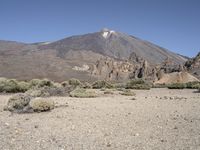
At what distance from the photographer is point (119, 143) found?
31.3 ft

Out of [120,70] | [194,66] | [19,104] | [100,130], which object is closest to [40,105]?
[19,104]

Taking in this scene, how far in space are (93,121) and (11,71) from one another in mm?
99271

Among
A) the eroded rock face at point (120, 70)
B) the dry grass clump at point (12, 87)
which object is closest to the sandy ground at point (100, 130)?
the dry grass clump at point (12, 87)

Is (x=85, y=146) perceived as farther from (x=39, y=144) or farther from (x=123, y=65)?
(x=123, y=65)

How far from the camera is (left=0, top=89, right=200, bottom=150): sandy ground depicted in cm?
941

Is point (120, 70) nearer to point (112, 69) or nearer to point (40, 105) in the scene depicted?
point (112, 69)

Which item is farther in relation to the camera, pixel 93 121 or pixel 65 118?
pixel 65 118

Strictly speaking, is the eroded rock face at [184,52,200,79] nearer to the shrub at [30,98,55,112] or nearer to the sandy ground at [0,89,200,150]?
the shrub at [30,98,55,112]

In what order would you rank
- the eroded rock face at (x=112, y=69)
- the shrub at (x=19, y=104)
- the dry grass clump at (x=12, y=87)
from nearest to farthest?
the shrub at (x=19, y=104) < the dry grass clump at (x=12, y=87) < the eroded rock face at (x=112, y=69)

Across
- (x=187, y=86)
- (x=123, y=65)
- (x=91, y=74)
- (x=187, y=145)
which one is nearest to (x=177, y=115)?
(x=187, y=145)

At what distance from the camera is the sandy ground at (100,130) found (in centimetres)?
941

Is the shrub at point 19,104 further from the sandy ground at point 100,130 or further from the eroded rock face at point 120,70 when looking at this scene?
the eroded rock face at point 120,70

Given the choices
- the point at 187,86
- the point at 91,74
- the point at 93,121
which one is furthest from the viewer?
the point at 91,74

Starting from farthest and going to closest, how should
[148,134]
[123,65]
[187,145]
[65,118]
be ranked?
1. [123,65]
2. [65,118]
3. [148,134]
4. [187,145]
